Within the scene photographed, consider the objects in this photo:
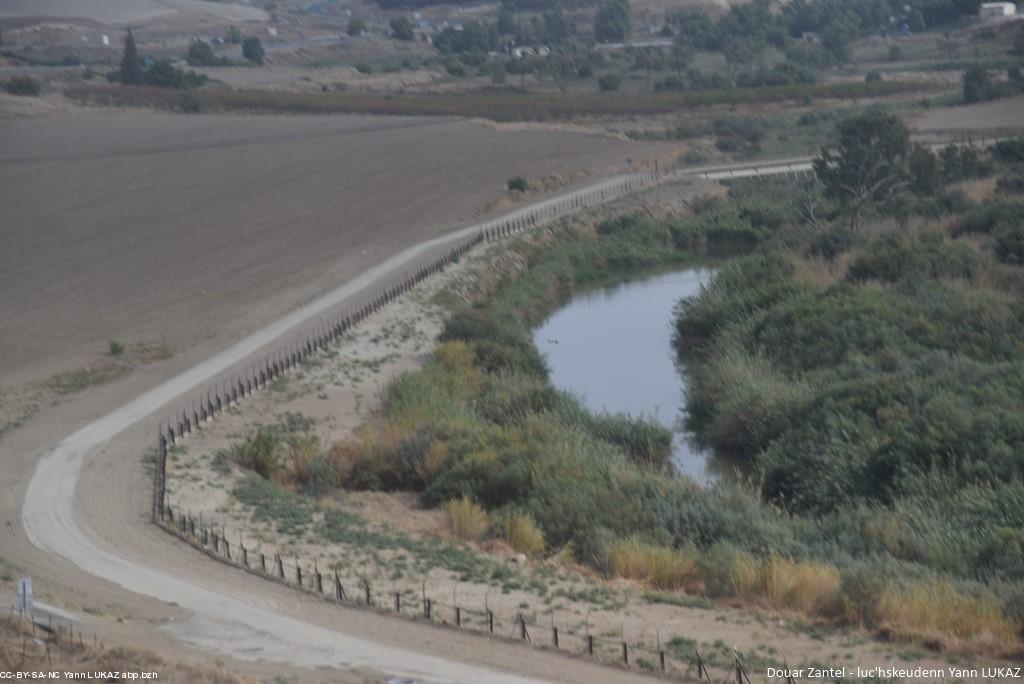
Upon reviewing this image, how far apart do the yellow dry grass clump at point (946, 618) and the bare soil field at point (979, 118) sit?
228 ft

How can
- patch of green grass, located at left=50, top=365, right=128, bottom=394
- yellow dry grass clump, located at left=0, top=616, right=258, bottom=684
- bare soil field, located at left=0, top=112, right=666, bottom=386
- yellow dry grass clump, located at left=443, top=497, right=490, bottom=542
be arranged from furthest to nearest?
bare soil field, located at left=0, top=112, right=666, bottom=386
patch of green grass, located at left=50, top=365, right=128, bottom=394
yellow dry grass clump, located at left=443, top=497, right=490, bottom=542
yellow dry grass clump, located at left=0, top=616, right=258, bottom=684

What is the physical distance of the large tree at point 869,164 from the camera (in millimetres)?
64375

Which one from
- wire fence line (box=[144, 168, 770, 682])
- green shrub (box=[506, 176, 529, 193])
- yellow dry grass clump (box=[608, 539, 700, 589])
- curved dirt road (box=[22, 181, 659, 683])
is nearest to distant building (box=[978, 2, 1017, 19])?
green shrub (box=[506, 176, 529, 193])

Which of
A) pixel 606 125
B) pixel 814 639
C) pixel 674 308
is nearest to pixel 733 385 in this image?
pixel 674 308

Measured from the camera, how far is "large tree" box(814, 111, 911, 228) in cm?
6438

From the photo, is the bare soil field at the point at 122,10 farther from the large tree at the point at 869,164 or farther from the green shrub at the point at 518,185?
the large tree at the point at 869,164

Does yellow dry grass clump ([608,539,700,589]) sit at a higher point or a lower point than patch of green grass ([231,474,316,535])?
higher

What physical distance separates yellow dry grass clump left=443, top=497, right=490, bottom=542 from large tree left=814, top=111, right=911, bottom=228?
134ft

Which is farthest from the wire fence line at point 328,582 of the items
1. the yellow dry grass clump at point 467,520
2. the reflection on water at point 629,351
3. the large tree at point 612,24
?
the large tree at point 612,24

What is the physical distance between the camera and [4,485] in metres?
27.0

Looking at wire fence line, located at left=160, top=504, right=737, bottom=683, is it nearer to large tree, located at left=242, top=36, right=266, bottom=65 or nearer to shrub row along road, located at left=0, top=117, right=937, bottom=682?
shrub row along road, located at left=0, top=117, right=937, bottom=682

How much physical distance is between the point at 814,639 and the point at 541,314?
33.4 metres

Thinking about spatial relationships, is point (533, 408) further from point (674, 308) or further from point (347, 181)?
point (347, 181)

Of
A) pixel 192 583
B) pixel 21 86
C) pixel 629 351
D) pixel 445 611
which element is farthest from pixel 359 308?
pixel 21 86
